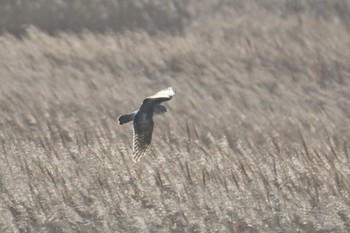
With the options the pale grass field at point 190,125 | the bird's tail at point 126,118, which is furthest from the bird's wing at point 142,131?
the pale grass field at point 190,125

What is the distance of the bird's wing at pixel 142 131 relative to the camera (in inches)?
1079

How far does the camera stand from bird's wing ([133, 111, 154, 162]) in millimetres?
27406

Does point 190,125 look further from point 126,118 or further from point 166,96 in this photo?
point 126,118

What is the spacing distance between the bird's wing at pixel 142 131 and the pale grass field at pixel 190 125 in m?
2.13

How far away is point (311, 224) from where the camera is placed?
29.7 meters

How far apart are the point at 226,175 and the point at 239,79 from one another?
6.13 meters

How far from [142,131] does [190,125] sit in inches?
237

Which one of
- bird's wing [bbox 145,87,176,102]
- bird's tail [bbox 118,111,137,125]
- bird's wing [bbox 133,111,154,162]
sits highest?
bird's wing [bbox 145,87,176,102]

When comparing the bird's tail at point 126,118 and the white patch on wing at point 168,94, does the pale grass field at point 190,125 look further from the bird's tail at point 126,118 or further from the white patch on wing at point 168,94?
the bird's tail at point 126,118

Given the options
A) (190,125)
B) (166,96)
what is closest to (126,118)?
(166,96)

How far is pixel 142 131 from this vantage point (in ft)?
90.1

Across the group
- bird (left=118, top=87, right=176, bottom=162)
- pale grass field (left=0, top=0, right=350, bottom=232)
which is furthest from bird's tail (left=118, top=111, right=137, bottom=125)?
pale grass field (left=0, top=0, right=350, bottom=232)

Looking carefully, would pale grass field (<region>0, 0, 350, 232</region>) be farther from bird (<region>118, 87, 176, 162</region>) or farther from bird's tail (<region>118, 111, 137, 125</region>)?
bird's tail (<region>118, 111, 137, 125</region>)

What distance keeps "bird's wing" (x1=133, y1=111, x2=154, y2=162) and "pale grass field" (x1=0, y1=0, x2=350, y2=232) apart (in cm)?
213
